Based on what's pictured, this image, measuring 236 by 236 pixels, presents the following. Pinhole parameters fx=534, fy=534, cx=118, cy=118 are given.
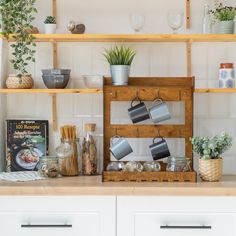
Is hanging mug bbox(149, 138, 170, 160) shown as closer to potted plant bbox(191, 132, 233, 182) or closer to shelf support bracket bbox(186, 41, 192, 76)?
potted plant bbox(191, 132, 233, 182)

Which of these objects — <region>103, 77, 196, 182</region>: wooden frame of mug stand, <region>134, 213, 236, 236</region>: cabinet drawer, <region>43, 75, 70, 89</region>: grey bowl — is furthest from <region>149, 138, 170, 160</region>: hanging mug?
<region>43, 75, 70, 89</region>: grey bowl

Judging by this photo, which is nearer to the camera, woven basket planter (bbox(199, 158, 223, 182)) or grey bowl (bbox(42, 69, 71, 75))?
woven basket planter (bbox(199, 158, 223, 182))

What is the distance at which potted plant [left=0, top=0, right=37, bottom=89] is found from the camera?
2.99m

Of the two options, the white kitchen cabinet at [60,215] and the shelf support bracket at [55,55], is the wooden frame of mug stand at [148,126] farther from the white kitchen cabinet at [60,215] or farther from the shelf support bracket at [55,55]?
the shelf support bracket at [55,55]

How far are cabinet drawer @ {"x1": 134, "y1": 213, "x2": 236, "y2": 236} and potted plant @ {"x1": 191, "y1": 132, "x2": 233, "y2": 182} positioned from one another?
275 millimetres

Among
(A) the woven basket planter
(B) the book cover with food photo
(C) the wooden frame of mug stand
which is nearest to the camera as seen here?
(A) the woven basket planter

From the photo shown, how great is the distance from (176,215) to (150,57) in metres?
1.07

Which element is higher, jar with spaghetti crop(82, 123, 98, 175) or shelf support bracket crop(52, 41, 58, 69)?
shelf support bracket crop(52, 41, 58, 69)

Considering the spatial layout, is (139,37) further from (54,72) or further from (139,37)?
(54,72)

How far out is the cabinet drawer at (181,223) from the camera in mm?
2637

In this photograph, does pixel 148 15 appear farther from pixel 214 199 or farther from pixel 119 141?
pixel 214 199

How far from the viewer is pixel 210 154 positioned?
9.43 ft

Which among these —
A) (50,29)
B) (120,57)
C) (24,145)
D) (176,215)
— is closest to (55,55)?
(50,29)

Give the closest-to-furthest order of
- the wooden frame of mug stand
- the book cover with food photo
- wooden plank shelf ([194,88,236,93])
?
the wooden frame of mug stand, wooden plank shelf ([194,88,236,93]), the book cover with food photo
